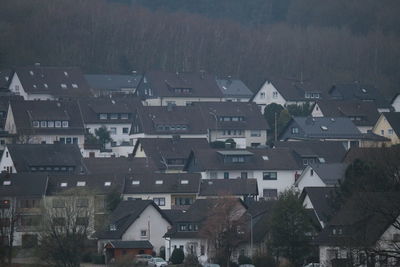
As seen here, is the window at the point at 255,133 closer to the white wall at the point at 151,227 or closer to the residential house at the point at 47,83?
the residential house at the point at 47,83

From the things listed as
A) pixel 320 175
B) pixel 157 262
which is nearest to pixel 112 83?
pixel 320 175

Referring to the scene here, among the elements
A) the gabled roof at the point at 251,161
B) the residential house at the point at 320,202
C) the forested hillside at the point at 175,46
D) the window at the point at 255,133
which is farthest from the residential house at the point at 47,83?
the residential house at the point at 320,202

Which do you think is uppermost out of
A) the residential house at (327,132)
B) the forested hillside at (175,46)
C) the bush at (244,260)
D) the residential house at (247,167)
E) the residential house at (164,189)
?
the forested hillside at (175,46)

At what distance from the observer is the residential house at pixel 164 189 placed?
2408 inches

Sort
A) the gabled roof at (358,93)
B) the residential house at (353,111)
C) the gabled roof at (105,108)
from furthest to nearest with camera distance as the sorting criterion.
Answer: the gabled roof at (358,93), the residential house at (353,111), the gabled roof at (105,108)

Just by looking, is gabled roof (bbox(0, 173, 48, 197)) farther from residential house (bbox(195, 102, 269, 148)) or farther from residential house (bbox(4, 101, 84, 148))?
residential house (bbox(195, 102, 269, 148))

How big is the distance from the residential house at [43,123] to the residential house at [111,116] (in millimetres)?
1194

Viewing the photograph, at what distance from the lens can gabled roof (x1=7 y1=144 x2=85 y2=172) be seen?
65.2 m

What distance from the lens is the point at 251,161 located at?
2645 inches

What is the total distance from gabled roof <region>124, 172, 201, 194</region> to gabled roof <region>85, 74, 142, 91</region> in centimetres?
3004

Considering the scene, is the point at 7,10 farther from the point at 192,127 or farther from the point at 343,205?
the point at 343,205

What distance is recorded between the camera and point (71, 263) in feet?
163

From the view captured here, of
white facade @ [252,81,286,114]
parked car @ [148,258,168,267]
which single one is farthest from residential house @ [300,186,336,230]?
white facade @ [252,81,286,114]

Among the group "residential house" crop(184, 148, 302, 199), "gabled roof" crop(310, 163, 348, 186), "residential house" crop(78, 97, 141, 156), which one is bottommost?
"gabled roof" crop(310, 163, 348, 186)
